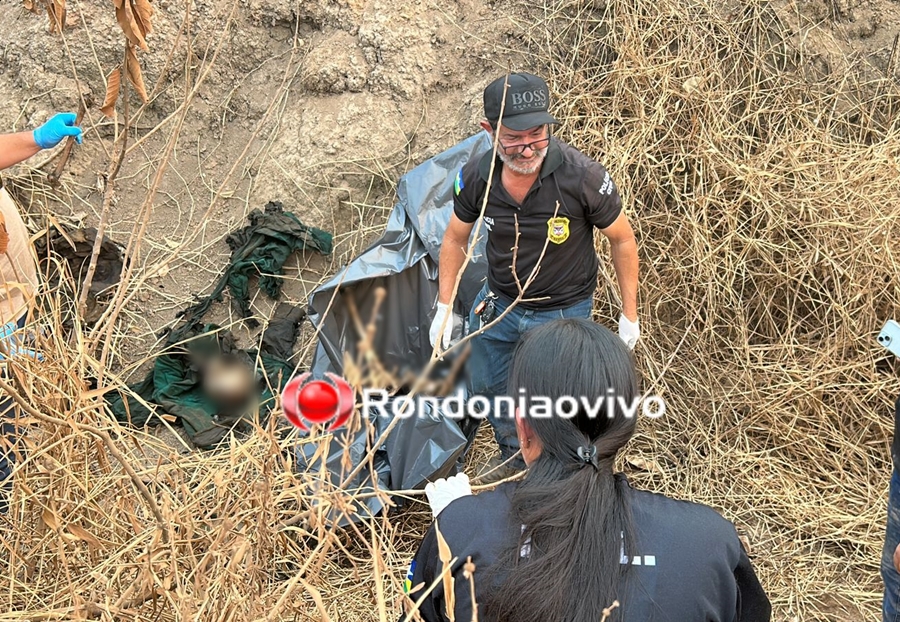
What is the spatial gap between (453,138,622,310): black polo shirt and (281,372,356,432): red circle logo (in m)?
1.68

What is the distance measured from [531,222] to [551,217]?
7 centimetres

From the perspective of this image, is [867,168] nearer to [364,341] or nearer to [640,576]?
[640,576]

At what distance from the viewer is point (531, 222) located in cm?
264

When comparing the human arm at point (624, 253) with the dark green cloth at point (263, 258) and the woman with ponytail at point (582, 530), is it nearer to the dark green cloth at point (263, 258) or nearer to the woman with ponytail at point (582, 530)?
the woman with ponytail at point (582, 530)

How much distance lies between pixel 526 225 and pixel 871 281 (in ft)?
5.14

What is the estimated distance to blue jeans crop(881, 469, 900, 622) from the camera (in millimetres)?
1993

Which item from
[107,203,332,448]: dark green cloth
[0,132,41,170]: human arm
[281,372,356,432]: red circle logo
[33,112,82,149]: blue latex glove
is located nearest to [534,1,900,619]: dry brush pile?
[107,203,332,448]: dark green cloth

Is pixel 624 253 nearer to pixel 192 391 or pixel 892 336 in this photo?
pixel 892 336

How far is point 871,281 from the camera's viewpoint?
3307 mm

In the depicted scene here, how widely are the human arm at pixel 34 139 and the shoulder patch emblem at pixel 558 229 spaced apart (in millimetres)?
1471

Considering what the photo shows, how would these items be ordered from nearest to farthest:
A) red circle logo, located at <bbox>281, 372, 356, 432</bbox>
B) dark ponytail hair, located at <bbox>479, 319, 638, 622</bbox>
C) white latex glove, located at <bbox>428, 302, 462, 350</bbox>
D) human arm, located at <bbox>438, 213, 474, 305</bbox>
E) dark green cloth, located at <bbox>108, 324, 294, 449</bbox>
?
red circle logo, located at <bbox>281, 372, 356, 432</bbox>, dark ponytail hair, located at <bbox>479, 319, 638, 622</bbox>, human arm, located at <bbox>438, 213, 474, 305</bbox>, white latex glove, located at <bbox>428, 302, 462, 350</bbox>, dark green cloth, located at <bbox>108, 324, 294, 449</bbox>

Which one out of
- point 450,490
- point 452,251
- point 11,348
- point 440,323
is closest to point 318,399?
point 450,490

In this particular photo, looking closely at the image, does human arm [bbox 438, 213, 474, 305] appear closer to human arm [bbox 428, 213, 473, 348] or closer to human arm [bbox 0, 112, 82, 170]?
human arm [bbox 428, 213, 473, 348]

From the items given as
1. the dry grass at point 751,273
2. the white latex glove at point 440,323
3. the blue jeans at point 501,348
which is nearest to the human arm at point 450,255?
the white latex glove at point 440,323
